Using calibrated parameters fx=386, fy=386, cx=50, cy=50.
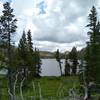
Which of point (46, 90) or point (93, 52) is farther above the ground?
point (93, 52)

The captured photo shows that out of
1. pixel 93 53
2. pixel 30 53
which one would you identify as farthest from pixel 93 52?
pixel 30 53

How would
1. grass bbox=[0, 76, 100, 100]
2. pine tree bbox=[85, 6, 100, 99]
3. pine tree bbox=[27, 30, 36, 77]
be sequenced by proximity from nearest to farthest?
grass bbox=[0, 76, 100, 100] < pine tree bbox=[85, 6, 100, 99] < pine tree bbox=[27, 30, 36, 77]

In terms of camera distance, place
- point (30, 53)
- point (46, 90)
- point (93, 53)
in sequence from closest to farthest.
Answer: point (93, 53) < point (46, 90) < point (30, 53)

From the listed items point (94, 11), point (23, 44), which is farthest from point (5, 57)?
point (23, 44)

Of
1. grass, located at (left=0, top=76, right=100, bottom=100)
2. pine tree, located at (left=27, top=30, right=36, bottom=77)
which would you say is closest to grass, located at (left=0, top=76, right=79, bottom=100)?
grass, located at (left=0, top=76, right=100, bottom=100)

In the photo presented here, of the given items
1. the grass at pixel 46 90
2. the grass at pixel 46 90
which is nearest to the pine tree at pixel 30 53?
the grass at pixel 46 90

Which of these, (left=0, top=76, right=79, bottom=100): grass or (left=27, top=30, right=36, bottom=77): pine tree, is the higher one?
(left=27, top=30, right=36, bottom=77): pine tree

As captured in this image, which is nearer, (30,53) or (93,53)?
(93,53)

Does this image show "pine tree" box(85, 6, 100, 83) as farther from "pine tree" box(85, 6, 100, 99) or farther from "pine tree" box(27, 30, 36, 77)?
"pine tree" box(27, 30, 36, 77)

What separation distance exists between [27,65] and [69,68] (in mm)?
51296

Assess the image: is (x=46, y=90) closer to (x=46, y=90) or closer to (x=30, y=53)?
(x=46, y=90)

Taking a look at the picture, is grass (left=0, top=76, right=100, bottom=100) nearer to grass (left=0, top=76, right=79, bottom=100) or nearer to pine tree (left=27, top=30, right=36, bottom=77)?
grass (left=0, top=76, right=79, bottom=100)

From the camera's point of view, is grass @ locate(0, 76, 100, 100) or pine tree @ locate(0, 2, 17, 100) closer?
grass @ locate(0, 76, 100, 100)

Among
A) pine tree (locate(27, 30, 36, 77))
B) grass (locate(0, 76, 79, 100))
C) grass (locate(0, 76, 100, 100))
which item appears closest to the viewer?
grass (locate(0, 76, 100, 100))
